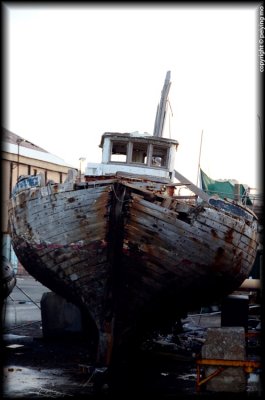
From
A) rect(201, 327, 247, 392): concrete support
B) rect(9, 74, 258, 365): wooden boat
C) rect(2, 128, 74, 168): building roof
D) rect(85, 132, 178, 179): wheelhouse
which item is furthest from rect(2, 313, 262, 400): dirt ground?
rect(2, 128, 74, 168): building roof

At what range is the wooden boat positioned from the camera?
9.01 m

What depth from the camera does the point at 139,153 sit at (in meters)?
13.0

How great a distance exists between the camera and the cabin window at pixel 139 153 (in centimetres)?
1273

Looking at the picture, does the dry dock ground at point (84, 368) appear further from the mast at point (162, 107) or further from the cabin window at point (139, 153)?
the mast at point (162, 107)

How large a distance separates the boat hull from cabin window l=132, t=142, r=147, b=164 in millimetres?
3071

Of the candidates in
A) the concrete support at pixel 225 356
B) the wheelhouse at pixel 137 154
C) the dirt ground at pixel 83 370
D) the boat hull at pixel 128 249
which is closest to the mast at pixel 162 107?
the wheelhouse at pixel 137 154

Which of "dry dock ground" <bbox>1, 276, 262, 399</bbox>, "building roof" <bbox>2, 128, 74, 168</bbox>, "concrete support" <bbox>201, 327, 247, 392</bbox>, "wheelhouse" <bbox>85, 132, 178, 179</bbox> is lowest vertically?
"dry dock ground" <bbox>1, 276, 262, 399</bbox>

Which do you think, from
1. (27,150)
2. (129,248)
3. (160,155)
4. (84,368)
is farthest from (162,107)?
(27,150)

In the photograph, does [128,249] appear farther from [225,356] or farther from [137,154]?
[137,154]

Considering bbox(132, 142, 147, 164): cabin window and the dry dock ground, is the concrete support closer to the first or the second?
the dry dock ground

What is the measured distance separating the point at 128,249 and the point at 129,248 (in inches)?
1.0

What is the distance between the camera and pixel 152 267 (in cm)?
913

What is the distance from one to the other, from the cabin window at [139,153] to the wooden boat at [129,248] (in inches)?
98.5

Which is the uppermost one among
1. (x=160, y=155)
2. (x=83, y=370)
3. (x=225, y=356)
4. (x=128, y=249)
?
(x=160, y=155)
